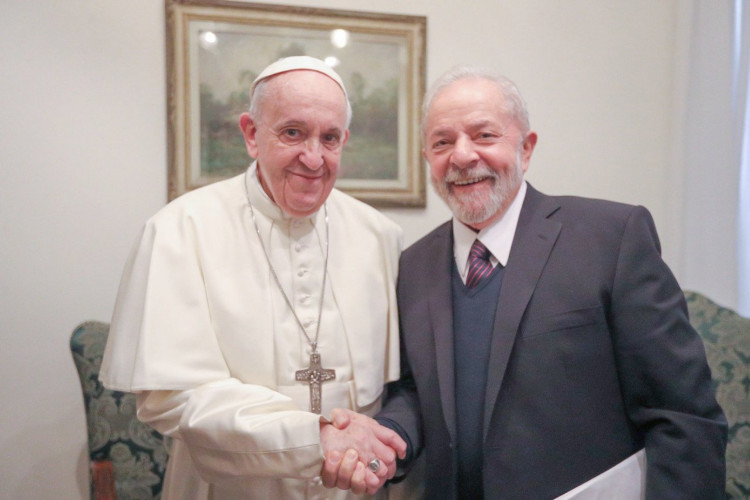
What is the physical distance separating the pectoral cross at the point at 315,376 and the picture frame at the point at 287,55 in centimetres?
122

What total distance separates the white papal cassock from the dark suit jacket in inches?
13.2

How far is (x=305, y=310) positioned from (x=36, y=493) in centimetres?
168

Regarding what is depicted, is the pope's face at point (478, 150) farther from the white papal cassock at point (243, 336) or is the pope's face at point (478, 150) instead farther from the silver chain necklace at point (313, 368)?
the silver chain necklace at point (313, 368)

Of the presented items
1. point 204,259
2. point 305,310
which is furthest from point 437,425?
point 204,259

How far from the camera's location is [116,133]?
261 centimetres

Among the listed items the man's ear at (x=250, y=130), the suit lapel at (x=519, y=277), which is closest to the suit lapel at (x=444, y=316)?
the suit lapel at (x=519, y=277)

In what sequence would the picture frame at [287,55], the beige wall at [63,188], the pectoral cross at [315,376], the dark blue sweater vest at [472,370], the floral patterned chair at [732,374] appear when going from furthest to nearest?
the picture frame at [287,55], the beige wall at [63,188], the floral patterned chair at [732,374], the pectoral cross at [315,376], the dark blue sweater vest at [472,370]

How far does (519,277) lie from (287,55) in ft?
5.48

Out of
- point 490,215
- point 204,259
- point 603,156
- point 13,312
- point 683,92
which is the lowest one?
point 13,312

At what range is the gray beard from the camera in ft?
5.77

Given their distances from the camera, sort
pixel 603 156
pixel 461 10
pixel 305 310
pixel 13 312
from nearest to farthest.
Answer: pixel 305 310 → pixel 13 312 → pixel 461 10 → pixel 603 156

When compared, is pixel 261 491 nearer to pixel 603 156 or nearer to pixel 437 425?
pixel 437 425

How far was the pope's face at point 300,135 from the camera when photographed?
1.73 meters

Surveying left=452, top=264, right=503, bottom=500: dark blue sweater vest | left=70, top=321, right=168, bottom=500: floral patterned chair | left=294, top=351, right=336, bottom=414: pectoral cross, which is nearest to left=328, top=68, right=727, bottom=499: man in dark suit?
left=452, top=264, right=503, bottom=500: dark blue sweater vest
